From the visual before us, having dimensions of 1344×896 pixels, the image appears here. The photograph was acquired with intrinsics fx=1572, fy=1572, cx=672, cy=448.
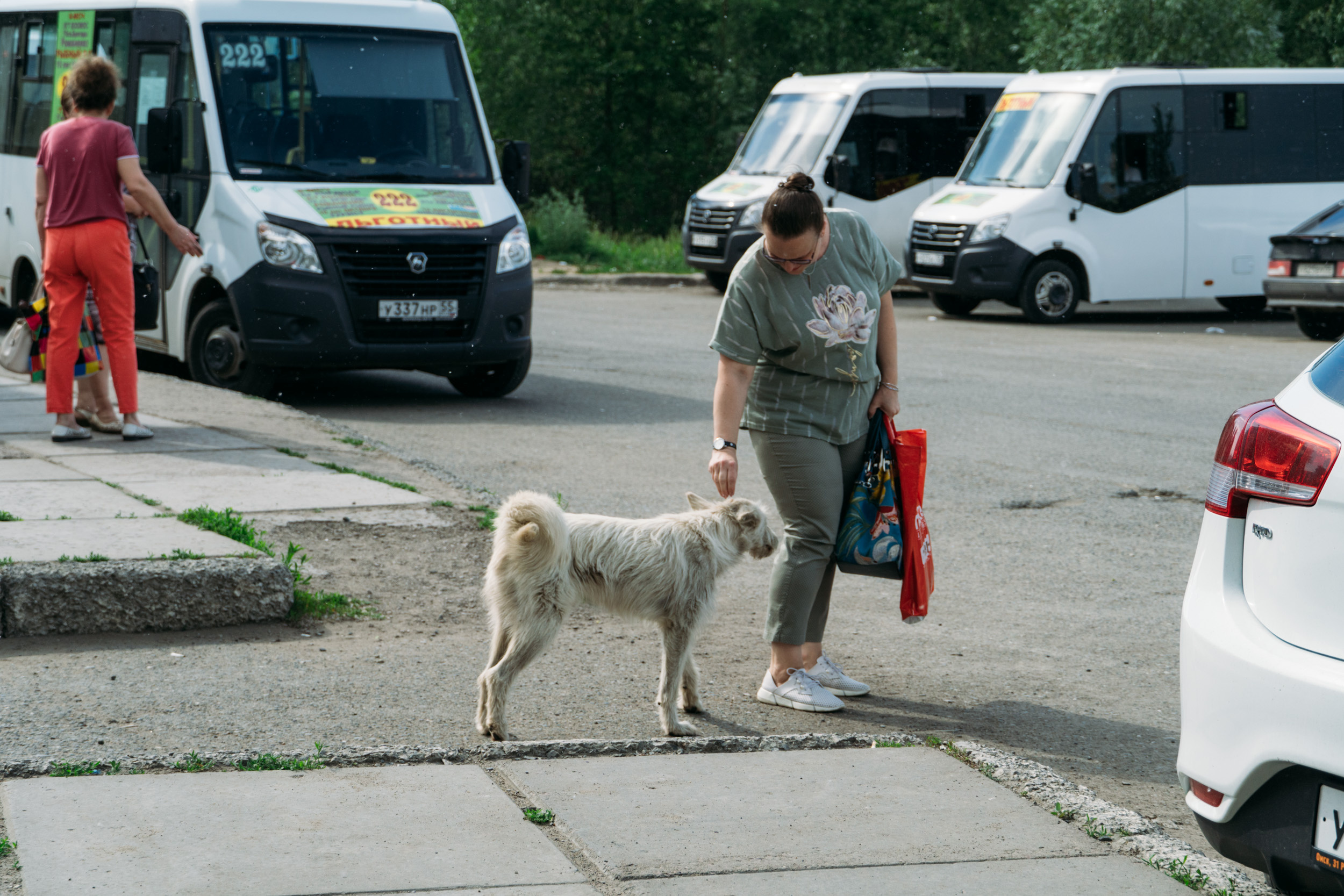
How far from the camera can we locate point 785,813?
3787mm

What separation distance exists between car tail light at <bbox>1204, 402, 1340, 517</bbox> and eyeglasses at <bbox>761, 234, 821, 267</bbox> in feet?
5.52

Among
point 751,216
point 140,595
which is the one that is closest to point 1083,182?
point 751,216

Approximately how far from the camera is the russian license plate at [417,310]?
36.0 ft

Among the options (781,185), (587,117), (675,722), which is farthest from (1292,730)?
(587,117)

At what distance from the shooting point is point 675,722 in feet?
15.2

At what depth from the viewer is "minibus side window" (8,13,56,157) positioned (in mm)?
13180

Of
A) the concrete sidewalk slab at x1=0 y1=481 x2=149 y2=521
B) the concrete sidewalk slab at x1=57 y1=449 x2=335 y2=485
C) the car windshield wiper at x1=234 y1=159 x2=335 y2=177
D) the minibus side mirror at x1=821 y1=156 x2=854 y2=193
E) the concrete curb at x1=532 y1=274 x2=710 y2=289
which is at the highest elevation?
the minibus side mirror at x1=821 y1=156 x2=854 y2=193

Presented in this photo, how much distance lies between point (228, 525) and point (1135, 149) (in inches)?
588

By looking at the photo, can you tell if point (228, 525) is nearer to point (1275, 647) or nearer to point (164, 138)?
point (1275, 647)

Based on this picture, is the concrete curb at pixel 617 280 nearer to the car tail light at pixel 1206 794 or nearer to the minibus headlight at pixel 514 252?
the minibus headlight at pixel 514 252

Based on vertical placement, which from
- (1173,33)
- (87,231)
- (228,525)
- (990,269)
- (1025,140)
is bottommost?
(228,525)

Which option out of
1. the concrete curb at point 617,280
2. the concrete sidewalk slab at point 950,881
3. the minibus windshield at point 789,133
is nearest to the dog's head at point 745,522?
the concrete sidewalk slab at point 950,881

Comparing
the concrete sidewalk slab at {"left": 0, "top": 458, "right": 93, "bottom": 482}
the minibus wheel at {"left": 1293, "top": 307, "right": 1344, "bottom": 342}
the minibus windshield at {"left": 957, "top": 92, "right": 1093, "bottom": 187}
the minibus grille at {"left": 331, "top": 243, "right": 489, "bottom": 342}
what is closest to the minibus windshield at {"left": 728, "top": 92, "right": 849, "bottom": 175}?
the minibus windshield at {"left": 957, "top": 92, "right": 1093, "bottom": 187}

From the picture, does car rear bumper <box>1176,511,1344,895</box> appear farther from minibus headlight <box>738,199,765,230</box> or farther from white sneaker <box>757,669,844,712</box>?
minibus headlight <box>738,199,765,230</box>
